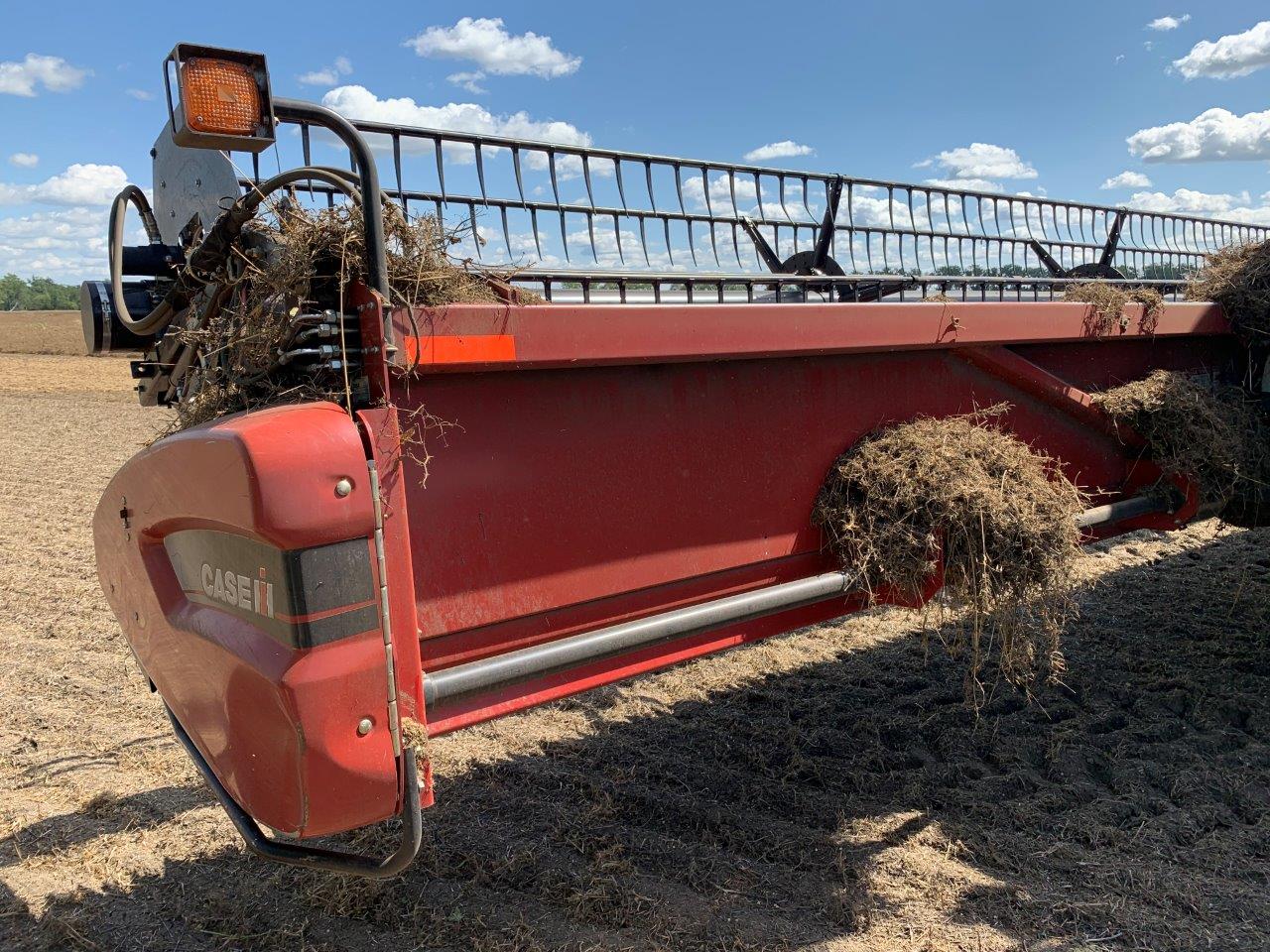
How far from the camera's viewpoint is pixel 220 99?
1.59 m


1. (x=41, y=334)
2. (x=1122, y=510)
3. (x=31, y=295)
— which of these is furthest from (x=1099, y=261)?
(x=31, y=295)

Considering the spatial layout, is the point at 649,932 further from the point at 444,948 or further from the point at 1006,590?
the point at 1006,590

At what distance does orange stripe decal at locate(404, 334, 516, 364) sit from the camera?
1.75 m

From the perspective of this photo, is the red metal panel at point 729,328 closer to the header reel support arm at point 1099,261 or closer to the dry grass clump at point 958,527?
the dry grass clump at point 958,527

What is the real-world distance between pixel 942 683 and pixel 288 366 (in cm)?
317

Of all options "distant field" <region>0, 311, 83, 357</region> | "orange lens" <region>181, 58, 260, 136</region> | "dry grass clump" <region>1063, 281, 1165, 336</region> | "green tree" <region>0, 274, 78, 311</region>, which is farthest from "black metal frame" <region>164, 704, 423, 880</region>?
"green tree" <region>0, 274, 78, 311</region>

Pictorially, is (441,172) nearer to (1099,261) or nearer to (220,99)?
(220,99)

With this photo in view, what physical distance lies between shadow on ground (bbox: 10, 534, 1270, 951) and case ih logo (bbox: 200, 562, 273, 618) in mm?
1216

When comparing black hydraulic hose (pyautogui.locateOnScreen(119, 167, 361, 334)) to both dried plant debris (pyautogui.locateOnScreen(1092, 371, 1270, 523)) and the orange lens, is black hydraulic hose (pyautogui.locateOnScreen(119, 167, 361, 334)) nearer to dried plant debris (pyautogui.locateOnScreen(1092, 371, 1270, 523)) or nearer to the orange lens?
the orange lens

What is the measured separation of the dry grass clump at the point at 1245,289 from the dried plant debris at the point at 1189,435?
1.61ft

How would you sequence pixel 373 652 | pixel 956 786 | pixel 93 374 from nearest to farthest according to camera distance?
pixel 373 652
pixel 956 786
pixel 93 374

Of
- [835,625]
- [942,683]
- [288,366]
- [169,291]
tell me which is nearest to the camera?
[288,366]

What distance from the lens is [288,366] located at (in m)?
1.75

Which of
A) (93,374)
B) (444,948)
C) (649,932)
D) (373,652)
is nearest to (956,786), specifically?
(649,932)
